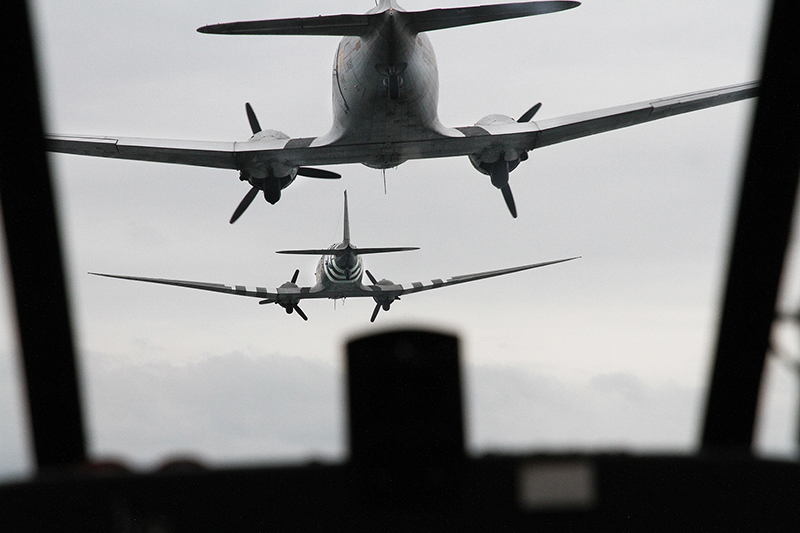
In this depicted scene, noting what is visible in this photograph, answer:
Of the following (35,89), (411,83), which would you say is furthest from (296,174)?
(35,89)

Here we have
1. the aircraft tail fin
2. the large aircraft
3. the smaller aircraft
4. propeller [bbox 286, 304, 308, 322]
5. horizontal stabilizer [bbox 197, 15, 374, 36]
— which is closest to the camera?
horizontal stabilizer [bbox 197, 15, 374, 36]

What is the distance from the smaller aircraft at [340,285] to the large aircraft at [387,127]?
6.85 meters

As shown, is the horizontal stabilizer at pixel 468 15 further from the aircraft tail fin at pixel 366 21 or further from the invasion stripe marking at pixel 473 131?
the invasion stripe marking at pixel 473 131

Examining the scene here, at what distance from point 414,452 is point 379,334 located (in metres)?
0.22

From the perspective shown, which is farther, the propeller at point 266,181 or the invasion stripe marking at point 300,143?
the propeller at point 266,181

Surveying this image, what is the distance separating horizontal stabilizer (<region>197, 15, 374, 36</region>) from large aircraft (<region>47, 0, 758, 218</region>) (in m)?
0.03

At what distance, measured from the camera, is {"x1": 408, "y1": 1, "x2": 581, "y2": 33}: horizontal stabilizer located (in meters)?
13.6

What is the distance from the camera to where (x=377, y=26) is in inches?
613

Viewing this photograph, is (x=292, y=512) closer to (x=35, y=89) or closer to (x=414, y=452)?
→ (x=414, y=452)

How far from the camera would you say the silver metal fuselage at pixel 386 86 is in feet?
51.6

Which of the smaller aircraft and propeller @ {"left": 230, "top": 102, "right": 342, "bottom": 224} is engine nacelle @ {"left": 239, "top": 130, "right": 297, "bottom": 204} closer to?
propeller @ {"left": 230, "top": 102, "right": 342, "bottom": 224}

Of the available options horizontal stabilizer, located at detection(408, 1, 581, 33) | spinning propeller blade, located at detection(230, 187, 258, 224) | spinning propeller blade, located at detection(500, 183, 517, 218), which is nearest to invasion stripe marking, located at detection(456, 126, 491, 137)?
spinning propeller blade, located at detection(500, 183, 517, 218)

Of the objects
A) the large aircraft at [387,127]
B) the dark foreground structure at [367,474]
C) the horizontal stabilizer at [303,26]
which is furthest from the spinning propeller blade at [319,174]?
the dark foreground structure at [367,474]

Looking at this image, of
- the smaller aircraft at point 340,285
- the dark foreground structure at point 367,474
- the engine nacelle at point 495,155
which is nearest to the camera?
the dark foreground structure at point 367,474
